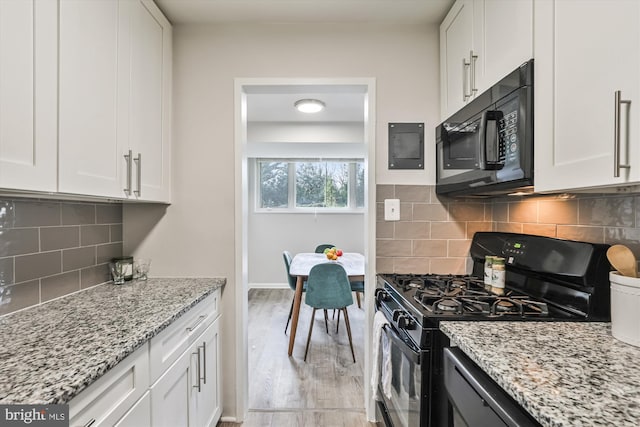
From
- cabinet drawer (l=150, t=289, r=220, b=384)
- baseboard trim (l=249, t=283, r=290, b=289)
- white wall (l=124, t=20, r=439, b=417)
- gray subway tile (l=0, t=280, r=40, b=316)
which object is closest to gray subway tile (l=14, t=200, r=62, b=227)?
gray subway tile (l=0, t=280, r=40, b=316)

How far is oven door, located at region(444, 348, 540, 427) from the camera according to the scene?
2.17ft

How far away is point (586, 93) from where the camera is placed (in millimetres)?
827

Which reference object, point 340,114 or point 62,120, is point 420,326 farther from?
point 340,114

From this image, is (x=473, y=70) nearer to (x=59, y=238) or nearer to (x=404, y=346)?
(x=404, y=346)

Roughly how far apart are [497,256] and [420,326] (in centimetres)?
71

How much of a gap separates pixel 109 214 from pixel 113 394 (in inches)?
46.3

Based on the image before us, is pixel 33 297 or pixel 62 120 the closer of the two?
pixel 62 120

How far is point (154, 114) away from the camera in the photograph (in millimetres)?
1644

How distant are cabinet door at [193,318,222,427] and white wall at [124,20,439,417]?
113 millimetres

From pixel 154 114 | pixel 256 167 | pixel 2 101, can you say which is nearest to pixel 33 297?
pixel 2 101

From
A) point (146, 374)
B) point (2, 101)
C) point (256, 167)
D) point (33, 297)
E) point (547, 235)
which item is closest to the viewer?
point (2, 101)

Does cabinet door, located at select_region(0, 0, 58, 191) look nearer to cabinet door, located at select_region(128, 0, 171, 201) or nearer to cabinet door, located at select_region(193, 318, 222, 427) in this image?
cabinet door, located at select_region(128, 0, 171, 201)

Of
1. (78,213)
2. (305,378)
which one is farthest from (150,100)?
(305,378)

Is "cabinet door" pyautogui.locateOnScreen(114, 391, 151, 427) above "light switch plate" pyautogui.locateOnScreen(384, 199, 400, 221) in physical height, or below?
below
